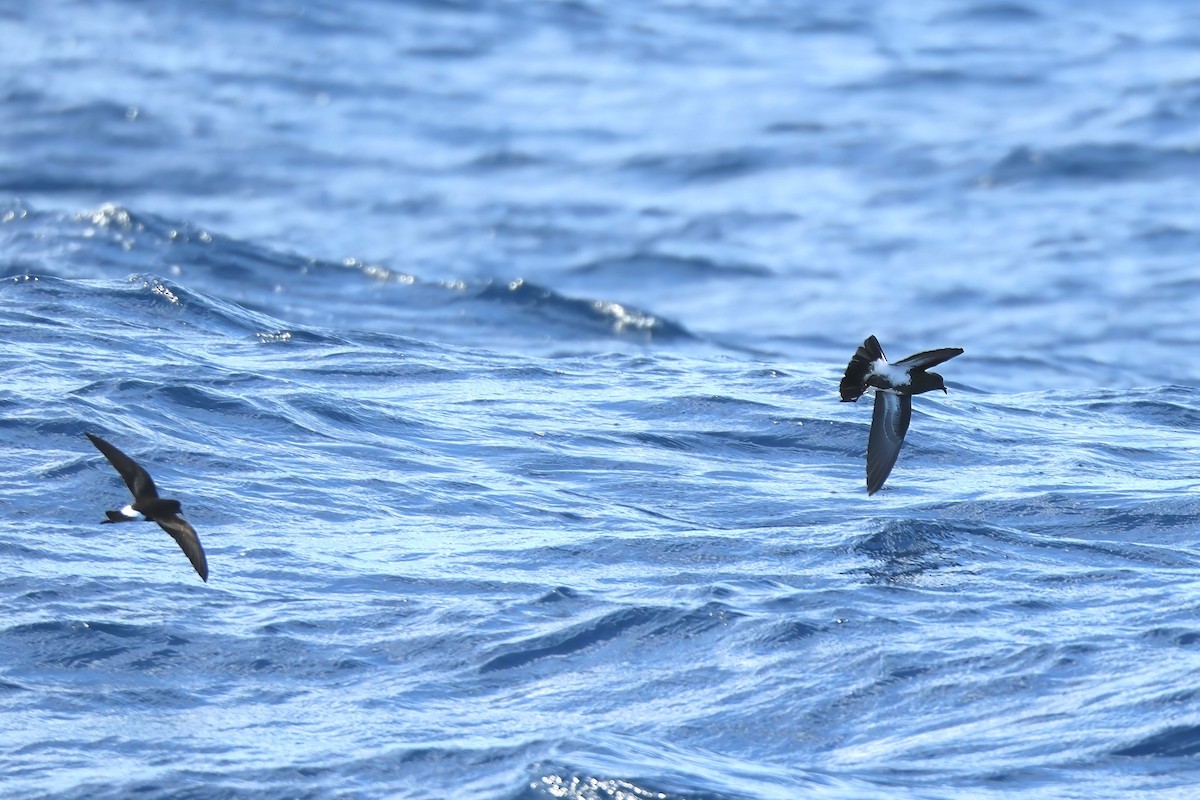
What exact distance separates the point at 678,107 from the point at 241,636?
23.6 m

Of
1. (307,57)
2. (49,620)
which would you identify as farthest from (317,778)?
(307,57)

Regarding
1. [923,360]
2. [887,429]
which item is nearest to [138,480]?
[923,360]

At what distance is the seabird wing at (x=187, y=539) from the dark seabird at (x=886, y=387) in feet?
11.0

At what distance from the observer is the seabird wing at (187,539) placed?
7895 millimetres

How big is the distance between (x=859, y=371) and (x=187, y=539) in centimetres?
368

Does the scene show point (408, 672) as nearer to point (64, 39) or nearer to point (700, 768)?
point (700, 768)

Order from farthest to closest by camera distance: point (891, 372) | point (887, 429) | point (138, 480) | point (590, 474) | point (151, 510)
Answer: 1. point (590, 474)
2. point (887, 429)
3. point (891, 372)
4. point (138, 480)
5. point (151, 510)

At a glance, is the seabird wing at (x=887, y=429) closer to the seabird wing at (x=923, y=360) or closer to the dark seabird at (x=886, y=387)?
the dark seabird at (x=886, y=387)

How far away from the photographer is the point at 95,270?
1966 cm

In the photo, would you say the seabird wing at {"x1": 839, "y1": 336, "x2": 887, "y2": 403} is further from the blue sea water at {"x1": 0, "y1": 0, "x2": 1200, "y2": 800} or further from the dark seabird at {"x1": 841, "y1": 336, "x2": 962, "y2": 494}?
the blue sea water at {"x1": 0, "y1": 0, "x2": 1200, "y2": 800}

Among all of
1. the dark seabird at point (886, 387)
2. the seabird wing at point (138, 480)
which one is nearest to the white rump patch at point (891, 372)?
the dark seabird at point (886, 387)

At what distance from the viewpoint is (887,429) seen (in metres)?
10.7

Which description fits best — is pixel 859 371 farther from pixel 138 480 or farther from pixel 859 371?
pixel 138 480

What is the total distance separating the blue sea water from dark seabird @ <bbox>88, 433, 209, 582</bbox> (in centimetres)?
81
